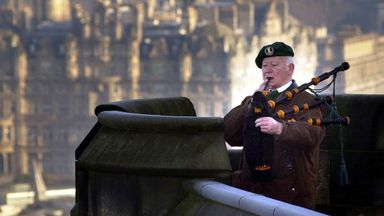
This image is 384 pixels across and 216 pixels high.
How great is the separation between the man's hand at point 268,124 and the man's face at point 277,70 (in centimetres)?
64

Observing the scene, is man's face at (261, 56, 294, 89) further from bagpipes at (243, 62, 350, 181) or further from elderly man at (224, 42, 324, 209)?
bagpipes at (243, 62, 350, 181)

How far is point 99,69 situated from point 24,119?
9.95 metres

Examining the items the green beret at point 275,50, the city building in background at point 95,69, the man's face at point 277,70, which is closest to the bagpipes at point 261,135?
the man's face at point 277,70

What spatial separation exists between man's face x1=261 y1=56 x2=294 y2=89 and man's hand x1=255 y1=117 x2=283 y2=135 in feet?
2.10

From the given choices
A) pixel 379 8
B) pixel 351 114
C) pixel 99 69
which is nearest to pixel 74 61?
pixel 99 69

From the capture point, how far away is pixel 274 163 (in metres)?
9.20

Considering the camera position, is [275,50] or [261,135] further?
[275,50]

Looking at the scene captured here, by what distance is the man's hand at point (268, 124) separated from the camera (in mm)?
8969

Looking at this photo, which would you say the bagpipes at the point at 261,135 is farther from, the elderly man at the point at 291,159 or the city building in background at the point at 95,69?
the city building in background at the point at 95,69

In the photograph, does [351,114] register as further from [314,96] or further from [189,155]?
[189,155]

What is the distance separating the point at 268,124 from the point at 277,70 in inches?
29.8

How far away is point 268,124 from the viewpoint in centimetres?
897

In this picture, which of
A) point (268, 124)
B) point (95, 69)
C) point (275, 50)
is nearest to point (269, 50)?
point (275, 50)

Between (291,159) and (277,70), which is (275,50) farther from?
(291,159)
